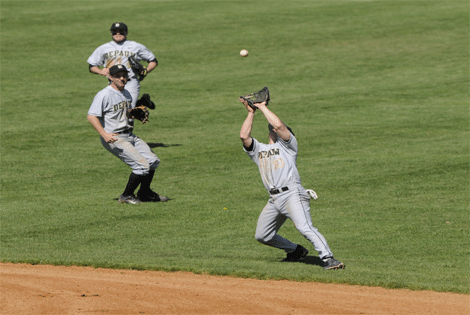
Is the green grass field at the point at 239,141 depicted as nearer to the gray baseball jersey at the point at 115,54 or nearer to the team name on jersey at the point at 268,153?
the team name on jersey at the point at 268,153

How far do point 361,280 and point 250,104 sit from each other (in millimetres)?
2362

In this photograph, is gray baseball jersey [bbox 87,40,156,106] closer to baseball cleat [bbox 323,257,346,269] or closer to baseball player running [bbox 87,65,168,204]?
baseball player running [bbox 87,65,168,204]

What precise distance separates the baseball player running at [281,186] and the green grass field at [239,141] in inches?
15.1

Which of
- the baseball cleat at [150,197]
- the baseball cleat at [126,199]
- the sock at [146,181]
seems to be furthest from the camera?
the baseball cleat at [150,197]

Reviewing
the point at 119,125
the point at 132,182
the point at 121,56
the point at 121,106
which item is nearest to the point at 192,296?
the point at 132,182

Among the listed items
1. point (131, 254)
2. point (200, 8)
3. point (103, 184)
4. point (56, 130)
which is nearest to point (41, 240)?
point (131, 254)

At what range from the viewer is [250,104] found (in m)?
7.55

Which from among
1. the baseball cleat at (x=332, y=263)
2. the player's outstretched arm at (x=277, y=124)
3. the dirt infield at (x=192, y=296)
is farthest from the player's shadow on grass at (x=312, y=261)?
the player's outstretched arm at (x=277, y=124)

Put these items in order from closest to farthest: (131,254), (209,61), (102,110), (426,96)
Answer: (131,254) → (102,110) → (426,96) → (209,61)

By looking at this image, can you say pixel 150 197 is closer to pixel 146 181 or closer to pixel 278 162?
pixel 146 181

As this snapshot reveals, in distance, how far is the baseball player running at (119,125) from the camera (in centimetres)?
1016

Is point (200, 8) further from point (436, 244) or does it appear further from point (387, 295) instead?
point (387, 295)

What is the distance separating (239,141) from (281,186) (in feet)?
25.2

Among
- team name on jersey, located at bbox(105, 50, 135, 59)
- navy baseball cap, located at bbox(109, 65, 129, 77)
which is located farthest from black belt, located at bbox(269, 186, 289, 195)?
team name on jersey, located at bbox(105, 50, 135, 59)
